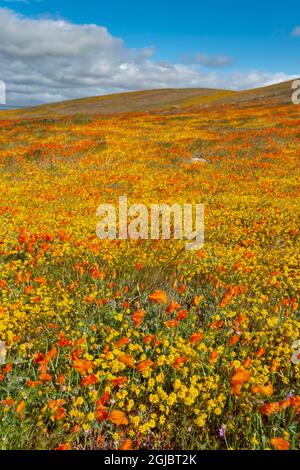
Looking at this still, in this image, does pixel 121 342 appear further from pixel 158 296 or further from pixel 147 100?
pixel 147 100

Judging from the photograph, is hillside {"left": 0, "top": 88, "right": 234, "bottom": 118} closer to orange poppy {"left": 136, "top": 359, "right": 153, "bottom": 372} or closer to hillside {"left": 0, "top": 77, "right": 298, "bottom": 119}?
hillside {"left": 0, "top": 77, "right": 298, "bottom": 119}

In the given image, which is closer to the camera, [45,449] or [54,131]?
[45,449]

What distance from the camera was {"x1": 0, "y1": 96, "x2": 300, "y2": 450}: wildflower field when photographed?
332cm

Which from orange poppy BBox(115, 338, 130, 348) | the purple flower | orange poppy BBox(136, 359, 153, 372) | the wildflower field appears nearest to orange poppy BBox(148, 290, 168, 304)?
the wildflower field

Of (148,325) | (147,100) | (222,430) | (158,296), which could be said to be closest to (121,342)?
(158,296)

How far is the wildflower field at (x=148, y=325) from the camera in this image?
3318 millimetres

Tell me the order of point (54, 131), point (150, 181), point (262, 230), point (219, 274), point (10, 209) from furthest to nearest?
1. point (54, 131)
2. point (150, 181)
3. point (10, 209)
4. point (262, 230)
5. point (219, 274)

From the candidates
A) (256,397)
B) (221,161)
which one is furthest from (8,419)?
(221,161)

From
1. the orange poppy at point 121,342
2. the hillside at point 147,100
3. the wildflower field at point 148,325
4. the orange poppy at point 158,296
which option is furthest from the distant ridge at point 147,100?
the orange poppy at point 121,342

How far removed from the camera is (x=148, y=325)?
15.6 ft

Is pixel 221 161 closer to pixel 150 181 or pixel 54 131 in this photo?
pixel 150 181

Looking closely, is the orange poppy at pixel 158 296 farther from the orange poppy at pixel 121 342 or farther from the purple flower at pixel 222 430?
the purple flower at pixel 222 430
